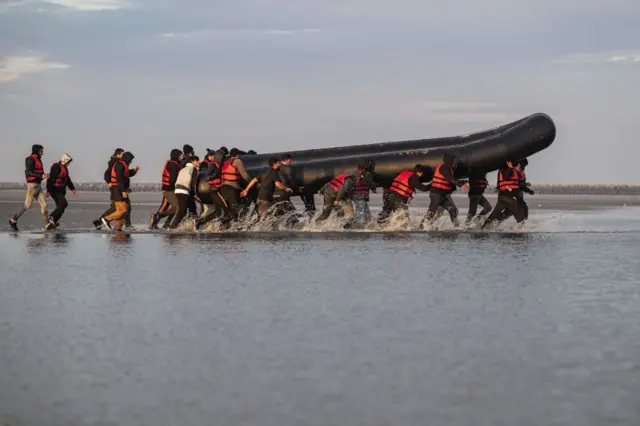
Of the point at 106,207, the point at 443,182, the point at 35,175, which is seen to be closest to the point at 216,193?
the point at 35,175

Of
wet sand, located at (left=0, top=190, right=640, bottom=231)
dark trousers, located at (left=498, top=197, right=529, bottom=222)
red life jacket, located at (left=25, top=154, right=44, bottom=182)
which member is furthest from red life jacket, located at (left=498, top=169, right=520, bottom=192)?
wet sand, located at (left=0, top=190, right=640, bottom=231)

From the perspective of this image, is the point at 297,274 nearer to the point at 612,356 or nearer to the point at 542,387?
the point at 612,356

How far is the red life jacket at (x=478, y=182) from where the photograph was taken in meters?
27.0

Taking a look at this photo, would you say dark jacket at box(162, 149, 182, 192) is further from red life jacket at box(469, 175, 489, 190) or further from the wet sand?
red life jacket at box(469, 175, 489, 190)

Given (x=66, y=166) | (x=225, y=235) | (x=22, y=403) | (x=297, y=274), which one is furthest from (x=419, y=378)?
(x=66, y=166)

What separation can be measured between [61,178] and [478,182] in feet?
29.5

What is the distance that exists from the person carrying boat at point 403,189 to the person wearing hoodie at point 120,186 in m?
5.42

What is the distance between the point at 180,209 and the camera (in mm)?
26344

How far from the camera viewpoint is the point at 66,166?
2727 centimetres

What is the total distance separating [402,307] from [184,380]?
4335mm

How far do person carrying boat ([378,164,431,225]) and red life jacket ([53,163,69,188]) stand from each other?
6850 mm

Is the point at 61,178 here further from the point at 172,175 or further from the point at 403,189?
the point at 403,189

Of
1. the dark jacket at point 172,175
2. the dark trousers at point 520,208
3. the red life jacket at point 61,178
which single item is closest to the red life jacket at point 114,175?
the dark jacket at point 172,175

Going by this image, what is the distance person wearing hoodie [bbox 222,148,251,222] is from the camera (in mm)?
26688
